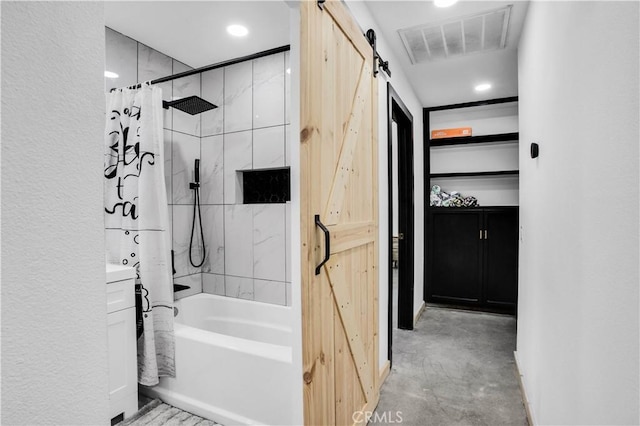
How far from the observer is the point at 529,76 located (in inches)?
85.8

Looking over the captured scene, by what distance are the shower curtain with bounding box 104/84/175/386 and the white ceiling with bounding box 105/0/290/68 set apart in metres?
0.49

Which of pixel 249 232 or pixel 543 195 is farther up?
pixel 543 195

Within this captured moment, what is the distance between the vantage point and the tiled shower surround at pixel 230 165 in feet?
9.36

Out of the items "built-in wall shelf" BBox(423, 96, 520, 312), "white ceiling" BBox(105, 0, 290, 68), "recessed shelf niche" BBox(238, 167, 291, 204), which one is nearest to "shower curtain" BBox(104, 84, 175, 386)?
"white ceiling" BBox(105, 0, 290, 68)

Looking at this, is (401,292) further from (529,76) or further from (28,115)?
(28,115)

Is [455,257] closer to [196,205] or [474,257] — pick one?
[474,257]

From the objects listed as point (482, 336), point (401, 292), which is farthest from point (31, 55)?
point (482, 336)

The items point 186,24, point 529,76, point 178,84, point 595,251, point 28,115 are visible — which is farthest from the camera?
point 178,84

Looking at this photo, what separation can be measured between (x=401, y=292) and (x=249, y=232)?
1.71m

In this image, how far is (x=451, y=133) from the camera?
4316 mm

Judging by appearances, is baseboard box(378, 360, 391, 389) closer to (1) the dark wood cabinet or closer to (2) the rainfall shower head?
(1) the dark wood cabinet

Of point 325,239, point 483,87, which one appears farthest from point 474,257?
point 325,239

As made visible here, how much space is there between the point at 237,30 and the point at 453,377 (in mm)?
3010

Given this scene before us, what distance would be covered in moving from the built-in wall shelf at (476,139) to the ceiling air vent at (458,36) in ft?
4.96
